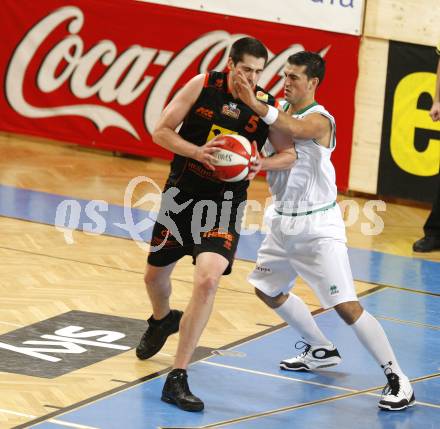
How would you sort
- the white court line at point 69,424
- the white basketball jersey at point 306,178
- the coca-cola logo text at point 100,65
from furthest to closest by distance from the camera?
the coca-cola logo text at point 100,65
the white basketball jersey at point 306,178
the white court line at point 69,424

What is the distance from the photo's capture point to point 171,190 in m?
8.32

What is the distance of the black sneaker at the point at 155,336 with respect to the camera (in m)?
8.88

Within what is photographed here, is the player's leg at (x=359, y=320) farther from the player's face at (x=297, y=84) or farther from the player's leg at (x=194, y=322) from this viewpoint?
the player's face at (x=297, y=84)

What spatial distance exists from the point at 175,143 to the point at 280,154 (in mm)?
739

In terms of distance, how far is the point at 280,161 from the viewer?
811 cm

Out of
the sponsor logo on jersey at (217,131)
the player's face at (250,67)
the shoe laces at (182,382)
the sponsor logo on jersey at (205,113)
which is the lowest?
the shoe laces at (182,382)

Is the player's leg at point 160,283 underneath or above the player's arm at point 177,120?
underneath

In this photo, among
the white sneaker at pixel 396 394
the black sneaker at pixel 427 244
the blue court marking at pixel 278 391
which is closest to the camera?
the blue court marking at pixel 278 391

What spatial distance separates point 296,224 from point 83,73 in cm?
906

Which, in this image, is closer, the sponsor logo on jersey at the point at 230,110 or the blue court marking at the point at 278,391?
the blue court marking at the point at 278,391

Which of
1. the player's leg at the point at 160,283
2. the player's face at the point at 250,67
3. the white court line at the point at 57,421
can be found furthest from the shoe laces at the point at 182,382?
the player's face at the point at 250,67

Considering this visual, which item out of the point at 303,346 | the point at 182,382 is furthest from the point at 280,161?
the point at 303,346

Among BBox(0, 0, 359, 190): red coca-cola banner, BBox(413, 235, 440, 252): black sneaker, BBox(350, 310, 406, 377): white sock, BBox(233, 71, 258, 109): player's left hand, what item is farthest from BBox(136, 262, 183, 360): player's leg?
BBox(0, 0, 359, 190): red coca-cola banner

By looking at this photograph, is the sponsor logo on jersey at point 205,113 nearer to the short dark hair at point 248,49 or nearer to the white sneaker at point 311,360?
the short dark hair at point 248,49
